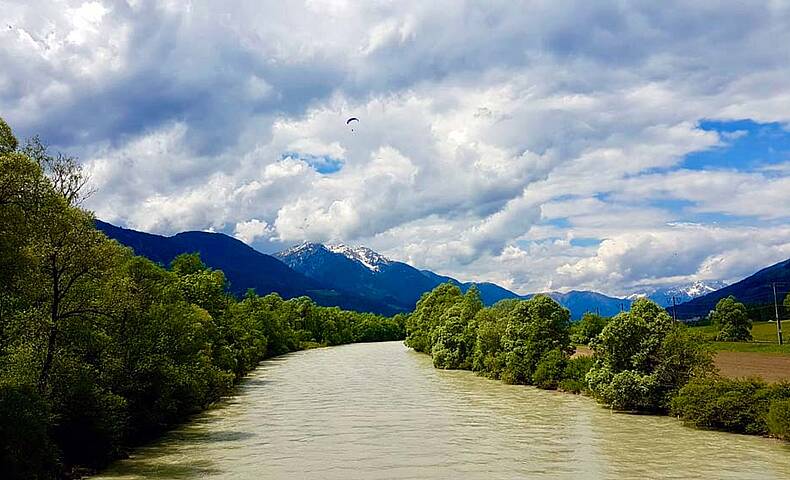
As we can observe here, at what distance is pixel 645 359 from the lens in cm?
4284

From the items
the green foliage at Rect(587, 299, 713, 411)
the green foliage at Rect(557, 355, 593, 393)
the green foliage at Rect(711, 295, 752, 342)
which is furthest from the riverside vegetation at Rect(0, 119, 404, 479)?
the green foliage at Rect(711, 295, 752, 342)

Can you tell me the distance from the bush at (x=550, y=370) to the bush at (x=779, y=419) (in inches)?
969

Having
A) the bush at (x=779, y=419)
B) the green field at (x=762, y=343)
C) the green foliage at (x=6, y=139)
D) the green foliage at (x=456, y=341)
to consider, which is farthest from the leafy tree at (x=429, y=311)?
the green foliage at (x=6, y=139)

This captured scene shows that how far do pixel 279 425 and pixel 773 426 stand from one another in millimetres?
25826

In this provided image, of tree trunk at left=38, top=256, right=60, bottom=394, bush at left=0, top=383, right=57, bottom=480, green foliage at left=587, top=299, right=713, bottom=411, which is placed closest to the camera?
bush at left=0, top=383, right=57, bottom=480

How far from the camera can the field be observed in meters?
56.1

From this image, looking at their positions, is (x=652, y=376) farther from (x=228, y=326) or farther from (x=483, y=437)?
(x=228, y=326)

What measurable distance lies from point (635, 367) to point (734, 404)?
883cm

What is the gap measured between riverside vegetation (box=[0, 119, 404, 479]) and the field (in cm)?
3392

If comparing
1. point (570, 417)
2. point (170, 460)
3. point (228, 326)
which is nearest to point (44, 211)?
point (170, 460)

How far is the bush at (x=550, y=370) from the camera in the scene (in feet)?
186

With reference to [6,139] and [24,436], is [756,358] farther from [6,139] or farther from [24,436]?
[6,139]

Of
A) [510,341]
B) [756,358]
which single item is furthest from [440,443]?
[756,358]

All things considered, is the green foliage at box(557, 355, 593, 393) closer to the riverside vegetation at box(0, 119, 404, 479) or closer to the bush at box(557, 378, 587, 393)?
the bush at box(557, 378, 587, 393)
